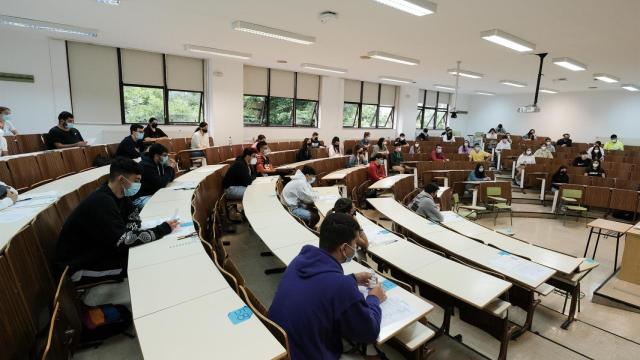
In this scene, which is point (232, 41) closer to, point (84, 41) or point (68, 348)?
point (84, 41)

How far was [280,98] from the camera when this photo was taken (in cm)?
1158

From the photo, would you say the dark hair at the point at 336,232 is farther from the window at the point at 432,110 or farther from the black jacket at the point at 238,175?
the window at the point at 432,110

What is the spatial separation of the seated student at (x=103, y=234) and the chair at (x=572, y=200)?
8.35m

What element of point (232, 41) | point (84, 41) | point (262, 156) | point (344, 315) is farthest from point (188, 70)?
point (344, 315)

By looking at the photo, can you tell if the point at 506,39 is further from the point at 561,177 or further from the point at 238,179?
the point at 238,179

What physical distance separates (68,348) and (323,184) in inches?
213

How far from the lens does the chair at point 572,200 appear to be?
7328 millimetres

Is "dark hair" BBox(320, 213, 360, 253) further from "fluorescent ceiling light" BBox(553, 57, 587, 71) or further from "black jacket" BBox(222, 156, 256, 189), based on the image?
"fluorescent ceiling light" BBox(553, 57, 587, 71)

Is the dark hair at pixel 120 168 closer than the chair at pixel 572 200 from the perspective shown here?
Yes

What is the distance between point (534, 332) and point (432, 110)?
1567 centimetres

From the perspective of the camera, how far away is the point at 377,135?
15.1m

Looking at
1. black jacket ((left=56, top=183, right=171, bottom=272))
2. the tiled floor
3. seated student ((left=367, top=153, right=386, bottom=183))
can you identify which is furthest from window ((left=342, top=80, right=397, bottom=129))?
black jacket ((left=56, top=183, right=171, bottom=272))

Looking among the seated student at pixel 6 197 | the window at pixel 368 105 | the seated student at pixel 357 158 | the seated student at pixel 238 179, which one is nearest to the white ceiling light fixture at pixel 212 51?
the seated student at pixel 238 179

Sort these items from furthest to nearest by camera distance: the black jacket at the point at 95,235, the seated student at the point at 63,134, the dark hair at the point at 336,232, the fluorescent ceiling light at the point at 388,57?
the fluorescent ceiling light at the point at 388,57, the seated student at the point at 63,134, the black jacket at the point at 95,235, the dark hair at the point at 336,232
